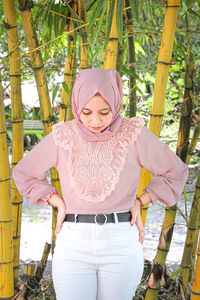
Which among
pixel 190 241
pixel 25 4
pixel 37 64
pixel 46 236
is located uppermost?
pixel 25 4

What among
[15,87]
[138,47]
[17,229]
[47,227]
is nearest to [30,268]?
[17,229]

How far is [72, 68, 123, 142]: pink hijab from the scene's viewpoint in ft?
4.36

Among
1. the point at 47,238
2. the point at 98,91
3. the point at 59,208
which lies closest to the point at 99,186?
the point at 59,208

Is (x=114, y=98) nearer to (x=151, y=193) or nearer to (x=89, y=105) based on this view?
(x=89, y=105)

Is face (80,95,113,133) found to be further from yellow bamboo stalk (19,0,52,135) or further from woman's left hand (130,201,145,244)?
yellow bamboo stalk (19,0,52,135)

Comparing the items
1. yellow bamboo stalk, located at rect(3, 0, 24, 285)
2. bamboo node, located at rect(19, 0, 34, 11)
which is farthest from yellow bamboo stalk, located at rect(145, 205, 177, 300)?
bamboo node, located at rect(19, 0, 34, 11)

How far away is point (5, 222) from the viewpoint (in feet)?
5.60

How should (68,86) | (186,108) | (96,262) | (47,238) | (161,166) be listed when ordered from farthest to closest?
(47,238) < (68,86) < (186,108) < (161,166) < (96,262)

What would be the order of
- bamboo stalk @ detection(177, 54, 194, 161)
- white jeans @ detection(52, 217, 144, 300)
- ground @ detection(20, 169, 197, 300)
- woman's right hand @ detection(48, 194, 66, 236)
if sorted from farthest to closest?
ground @ detection(20, 169, 197, 300), bamboo stalk @ detection(177, 54, 194, 161), woman's right hand @ detection(48, 194, 66, 236), white jeans @ detection(52, 217, 144, 300)

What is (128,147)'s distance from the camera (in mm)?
1396

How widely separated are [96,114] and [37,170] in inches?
11.8

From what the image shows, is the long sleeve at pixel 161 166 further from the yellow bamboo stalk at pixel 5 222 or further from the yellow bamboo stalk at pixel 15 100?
the yellow bamboo stalk at pixel 15 100

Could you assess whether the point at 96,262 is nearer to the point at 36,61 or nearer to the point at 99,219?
the point at 99,219

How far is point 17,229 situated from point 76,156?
810 mm
